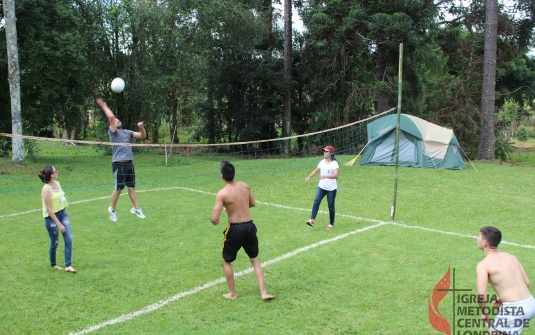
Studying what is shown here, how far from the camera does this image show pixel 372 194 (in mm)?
11836

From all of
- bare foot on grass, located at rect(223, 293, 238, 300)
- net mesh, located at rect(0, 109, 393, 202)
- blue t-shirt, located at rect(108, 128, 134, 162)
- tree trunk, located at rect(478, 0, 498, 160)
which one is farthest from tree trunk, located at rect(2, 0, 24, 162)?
tree trunk, located at rect(478, 0, 498, 160)

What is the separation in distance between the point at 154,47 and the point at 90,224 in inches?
568

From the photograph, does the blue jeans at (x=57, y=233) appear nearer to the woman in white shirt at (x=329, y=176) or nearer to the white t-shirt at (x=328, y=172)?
the woman in white shirt at (x=329, y=176)

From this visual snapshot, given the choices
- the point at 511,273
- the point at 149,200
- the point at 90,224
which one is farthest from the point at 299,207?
the point at 511,273

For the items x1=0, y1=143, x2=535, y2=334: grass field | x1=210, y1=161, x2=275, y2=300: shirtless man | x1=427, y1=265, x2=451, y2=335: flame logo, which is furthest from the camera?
x1=210, y1=161, x2=275, y2=300: shirtless man

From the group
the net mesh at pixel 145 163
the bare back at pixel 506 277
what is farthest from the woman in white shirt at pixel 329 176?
the bare back at pixel 506 277

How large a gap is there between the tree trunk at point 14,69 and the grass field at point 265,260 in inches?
163

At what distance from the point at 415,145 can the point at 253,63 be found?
11090 millimetres

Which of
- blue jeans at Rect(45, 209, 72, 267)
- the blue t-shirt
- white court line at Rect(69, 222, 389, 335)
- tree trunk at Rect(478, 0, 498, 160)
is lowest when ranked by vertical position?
white court line at Rect(69, 222, 389, 335)

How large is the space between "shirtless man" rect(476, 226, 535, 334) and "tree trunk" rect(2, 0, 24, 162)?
16.4 meters

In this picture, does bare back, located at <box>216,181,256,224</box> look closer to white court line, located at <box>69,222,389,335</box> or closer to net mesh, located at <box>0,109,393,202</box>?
white court line, located at <box>69,222,389,335</box>

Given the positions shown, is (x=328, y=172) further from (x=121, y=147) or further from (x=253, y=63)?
(x=253, y=63)

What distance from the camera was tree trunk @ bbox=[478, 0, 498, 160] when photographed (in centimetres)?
1928

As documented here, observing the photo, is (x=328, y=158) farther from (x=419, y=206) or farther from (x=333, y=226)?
(x=419, y=206)
